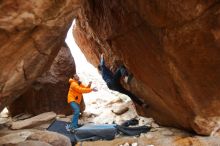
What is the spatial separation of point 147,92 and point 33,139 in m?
3.47

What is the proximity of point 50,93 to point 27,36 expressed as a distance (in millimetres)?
5231

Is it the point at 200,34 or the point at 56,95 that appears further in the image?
the point at 56,95

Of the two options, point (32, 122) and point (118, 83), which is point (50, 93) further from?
point (118, 83)

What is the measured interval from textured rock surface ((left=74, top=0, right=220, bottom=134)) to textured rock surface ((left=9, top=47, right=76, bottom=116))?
2.02m

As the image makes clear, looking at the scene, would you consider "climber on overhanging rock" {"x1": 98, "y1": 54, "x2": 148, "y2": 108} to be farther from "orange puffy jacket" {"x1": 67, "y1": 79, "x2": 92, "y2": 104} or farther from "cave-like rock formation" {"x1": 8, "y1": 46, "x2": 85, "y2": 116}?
"cave-like rock formation" {"x1": 8, "y1": 46, "x2": 85, "y2": 116}

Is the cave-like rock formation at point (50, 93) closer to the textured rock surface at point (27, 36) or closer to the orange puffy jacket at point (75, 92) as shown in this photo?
the orange puffy jacket at point (75, 92)

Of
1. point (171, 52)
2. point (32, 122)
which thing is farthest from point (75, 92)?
point (171, 52)

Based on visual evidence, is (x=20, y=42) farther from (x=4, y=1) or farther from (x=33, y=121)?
(x=33, y=121)

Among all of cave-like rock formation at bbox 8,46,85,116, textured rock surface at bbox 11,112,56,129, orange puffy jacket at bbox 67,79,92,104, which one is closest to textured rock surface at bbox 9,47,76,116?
cave-like rock formation at bbox 8,46,85,116

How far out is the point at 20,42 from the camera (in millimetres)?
5805

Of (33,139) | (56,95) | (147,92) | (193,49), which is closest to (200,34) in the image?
(193,49)

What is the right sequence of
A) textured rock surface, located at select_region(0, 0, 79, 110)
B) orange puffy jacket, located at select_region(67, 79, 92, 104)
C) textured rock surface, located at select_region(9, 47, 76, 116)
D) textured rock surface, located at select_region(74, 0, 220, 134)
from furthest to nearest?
textured rock surface, located at select_region(9, 47, 76, 116) → orange puffy jacket, located at select_region(67, 79, 92, 104) → textured rock surface, located at select_region(74, 0, 220, 134) → textured rock surface, located at select_region(0, 0, 79, 110)

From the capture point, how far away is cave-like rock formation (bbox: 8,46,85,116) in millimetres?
10789

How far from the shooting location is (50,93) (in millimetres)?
10922
